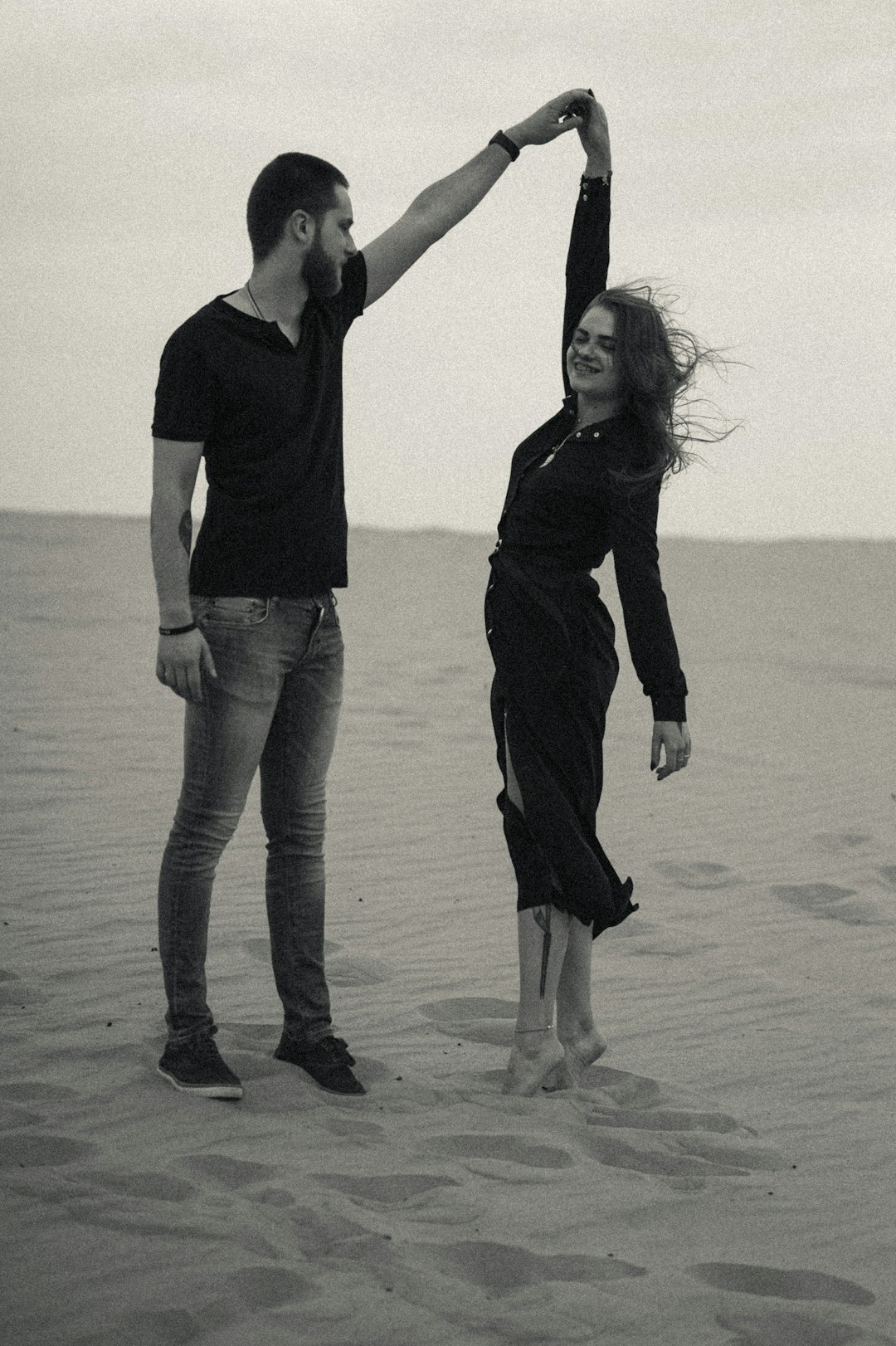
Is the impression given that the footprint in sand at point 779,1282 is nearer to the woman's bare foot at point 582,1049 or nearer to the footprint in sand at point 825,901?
the woman's bare foot at point 582,1049

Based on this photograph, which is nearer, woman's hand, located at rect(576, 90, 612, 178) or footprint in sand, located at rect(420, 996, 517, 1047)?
woman's hand, located at rect(576, 90, 612, 178)

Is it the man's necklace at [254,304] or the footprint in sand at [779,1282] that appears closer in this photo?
the footprint in sand at [779,1282]

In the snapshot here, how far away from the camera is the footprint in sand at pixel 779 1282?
9.68 ft

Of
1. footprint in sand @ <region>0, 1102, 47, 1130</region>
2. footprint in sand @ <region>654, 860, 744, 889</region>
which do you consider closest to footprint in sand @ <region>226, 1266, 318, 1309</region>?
footprint in sand @ <region>0, 1102, 47, 1130</region>

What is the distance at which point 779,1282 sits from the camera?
9.82 feet

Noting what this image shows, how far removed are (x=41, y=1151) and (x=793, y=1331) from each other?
1.58 metres

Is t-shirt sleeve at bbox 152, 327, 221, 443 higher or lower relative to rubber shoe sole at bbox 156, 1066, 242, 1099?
higher

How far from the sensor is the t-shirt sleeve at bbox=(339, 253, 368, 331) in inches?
153

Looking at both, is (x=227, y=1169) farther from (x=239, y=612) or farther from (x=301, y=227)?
(x=301, y=227)

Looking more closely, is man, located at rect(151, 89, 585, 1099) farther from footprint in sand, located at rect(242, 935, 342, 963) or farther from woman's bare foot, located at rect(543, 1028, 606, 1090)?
footprint in sand, located at rect(242, 935, 342, 963)

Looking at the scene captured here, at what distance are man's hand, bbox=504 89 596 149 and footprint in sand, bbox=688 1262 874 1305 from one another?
8.99ft

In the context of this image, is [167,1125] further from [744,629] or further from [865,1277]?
[744,629]

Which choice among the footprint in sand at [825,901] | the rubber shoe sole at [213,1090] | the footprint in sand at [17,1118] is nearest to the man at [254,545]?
the rubber shoe sole at [213,1090]

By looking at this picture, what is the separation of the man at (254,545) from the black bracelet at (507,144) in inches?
20.6
